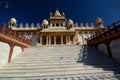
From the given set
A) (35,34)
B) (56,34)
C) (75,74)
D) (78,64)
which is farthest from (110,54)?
(35,34)

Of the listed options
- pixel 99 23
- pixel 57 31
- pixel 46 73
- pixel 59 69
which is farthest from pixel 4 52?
pixel 99 23

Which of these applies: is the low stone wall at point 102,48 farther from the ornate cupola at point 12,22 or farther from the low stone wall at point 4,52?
the ornate cupola at point 12,22

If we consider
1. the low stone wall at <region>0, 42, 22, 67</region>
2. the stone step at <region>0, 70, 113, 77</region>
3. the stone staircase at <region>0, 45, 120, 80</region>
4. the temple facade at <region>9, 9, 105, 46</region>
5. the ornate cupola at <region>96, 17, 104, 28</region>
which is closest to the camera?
the stone staircase at <region>0, 45, 120, 80</region>

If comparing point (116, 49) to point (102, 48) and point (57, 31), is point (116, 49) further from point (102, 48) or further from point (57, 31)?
point (57, 31)

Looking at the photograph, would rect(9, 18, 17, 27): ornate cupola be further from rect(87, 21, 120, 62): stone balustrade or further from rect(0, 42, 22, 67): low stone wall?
rect(87, 21, 120, 62): stone balustrade

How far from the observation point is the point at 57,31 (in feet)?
92.8

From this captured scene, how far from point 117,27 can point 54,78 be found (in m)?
8.05

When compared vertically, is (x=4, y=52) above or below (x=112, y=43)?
below

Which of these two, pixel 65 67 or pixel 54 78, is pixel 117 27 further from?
pixel 54 78

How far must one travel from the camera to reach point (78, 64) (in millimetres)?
9344

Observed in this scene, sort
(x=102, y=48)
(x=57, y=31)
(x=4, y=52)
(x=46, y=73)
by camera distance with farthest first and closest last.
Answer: (x=57, y=31) < (x=102, y=48) < (x=4, y=52) < (x=46, y=73)

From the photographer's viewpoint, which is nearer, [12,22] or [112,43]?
[112,43]

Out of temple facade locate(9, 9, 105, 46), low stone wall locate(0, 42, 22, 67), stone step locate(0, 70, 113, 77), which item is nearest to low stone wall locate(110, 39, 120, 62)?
stone step locate(0, 70, 113, 77)

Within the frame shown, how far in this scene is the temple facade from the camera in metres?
28.5
